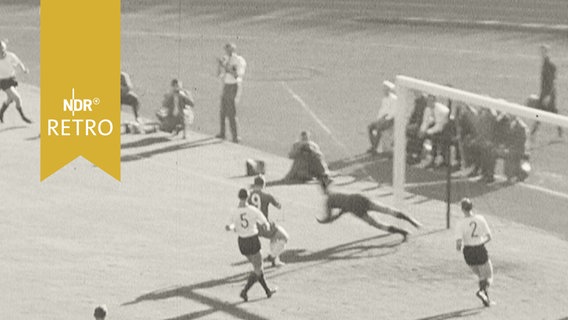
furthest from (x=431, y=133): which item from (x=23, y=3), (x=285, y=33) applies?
(x=23, y=3)

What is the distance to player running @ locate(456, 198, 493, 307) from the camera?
66.2 ft

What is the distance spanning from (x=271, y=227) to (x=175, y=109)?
32.0 ft

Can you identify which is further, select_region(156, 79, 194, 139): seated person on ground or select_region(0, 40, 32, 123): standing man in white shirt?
select_region(0, 40, 32, 123): standing man in white shirt

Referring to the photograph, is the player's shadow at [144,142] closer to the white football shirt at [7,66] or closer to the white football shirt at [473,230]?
the white football shirt at [7,66]

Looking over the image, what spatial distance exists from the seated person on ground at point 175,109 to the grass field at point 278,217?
46cm

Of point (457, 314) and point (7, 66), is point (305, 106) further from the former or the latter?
point (457, 314)

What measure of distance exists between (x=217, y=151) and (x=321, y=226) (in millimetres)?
5909

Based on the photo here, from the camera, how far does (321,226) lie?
81.4 ft

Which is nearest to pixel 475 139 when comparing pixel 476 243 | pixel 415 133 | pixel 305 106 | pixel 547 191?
pixel 547 191

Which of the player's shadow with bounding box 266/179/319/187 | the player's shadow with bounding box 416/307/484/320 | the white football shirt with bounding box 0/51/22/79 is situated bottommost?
the player's shadow with bounding box 266/179/319/187

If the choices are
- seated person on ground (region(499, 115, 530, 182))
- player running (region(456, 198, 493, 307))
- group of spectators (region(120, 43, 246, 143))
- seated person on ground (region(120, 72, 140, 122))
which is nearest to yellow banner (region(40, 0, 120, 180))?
seated person on ground (region(120, 72, 140, 122))

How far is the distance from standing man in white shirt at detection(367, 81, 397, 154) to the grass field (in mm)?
676

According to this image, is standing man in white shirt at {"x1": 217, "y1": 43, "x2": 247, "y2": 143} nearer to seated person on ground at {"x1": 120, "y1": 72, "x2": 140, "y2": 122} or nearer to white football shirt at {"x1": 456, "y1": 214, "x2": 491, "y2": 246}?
seated person on ground at {"x1": 120, "y1": 72, "x2": 140, "y2": 122}

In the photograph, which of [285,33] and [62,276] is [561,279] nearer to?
[62,276]
